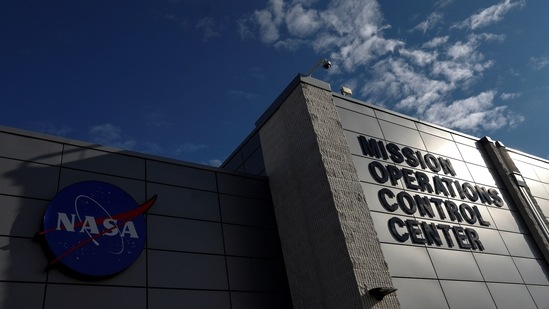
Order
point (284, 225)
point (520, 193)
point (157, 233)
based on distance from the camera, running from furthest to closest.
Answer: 1. point (520, 193)
2. point (284, 225)
3. point (157, 233)

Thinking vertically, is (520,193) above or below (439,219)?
above

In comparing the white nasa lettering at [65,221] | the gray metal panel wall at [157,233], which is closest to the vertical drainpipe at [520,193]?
the gray metal panel wall at [157,233]

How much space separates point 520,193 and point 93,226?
543 inches

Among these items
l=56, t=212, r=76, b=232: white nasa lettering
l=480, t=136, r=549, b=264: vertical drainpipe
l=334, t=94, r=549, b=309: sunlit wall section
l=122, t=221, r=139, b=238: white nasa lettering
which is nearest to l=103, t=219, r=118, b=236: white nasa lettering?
l=122, t=221, r=139, b=238: white nasa lettering

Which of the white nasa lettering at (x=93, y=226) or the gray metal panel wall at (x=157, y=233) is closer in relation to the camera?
the gray metal panel wall at (x=157, y=233)

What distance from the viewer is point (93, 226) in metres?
9.42

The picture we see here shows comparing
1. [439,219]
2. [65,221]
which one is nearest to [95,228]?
[65,221]

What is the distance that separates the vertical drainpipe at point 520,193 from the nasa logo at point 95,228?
39.7 ft

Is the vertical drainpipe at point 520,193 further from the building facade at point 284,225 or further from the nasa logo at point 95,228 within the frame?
the nasa logo at point 95,228

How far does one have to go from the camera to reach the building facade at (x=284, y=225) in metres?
8.94

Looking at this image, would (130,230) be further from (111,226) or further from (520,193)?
(520,193)

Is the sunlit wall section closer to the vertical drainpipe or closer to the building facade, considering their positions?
the building facade

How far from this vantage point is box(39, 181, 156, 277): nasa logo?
8773 mm

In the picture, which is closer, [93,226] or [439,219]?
[93,226]
